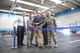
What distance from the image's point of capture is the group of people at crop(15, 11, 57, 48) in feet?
13.6

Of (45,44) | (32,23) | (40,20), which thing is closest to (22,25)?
(32,23)

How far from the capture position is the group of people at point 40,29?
4148 mm

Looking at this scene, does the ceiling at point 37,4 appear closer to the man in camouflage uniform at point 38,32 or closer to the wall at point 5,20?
the wall at point 5,20

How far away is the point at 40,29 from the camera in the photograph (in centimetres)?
426

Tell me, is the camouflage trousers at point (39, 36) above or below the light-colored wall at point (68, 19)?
below

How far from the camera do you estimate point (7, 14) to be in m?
20.8

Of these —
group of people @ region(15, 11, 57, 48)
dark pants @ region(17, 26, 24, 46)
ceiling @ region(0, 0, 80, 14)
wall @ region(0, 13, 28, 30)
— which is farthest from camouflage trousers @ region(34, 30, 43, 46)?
wall @ region(0, 13, 28, 30)

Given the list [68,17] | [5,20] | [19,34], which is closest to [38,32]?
[19,34]

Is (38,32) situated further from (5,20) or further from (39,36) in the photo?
(5,20)

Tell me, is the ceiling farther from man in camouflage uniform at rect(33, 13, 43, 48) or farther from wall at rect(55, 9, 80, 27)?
man in camouflage uniform at rect(33, 13, 43, 48)

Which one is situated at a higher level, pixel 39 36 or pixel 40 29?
pixel 40 29

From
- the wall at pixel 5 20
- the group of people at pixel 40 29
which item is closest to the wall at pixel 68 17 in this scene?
the wall at pixel 5 20

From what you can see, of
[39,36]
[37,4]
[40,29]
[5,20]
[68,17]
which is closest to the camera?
[40,29]

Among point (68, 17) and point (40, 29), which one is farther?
point (68, 17)
